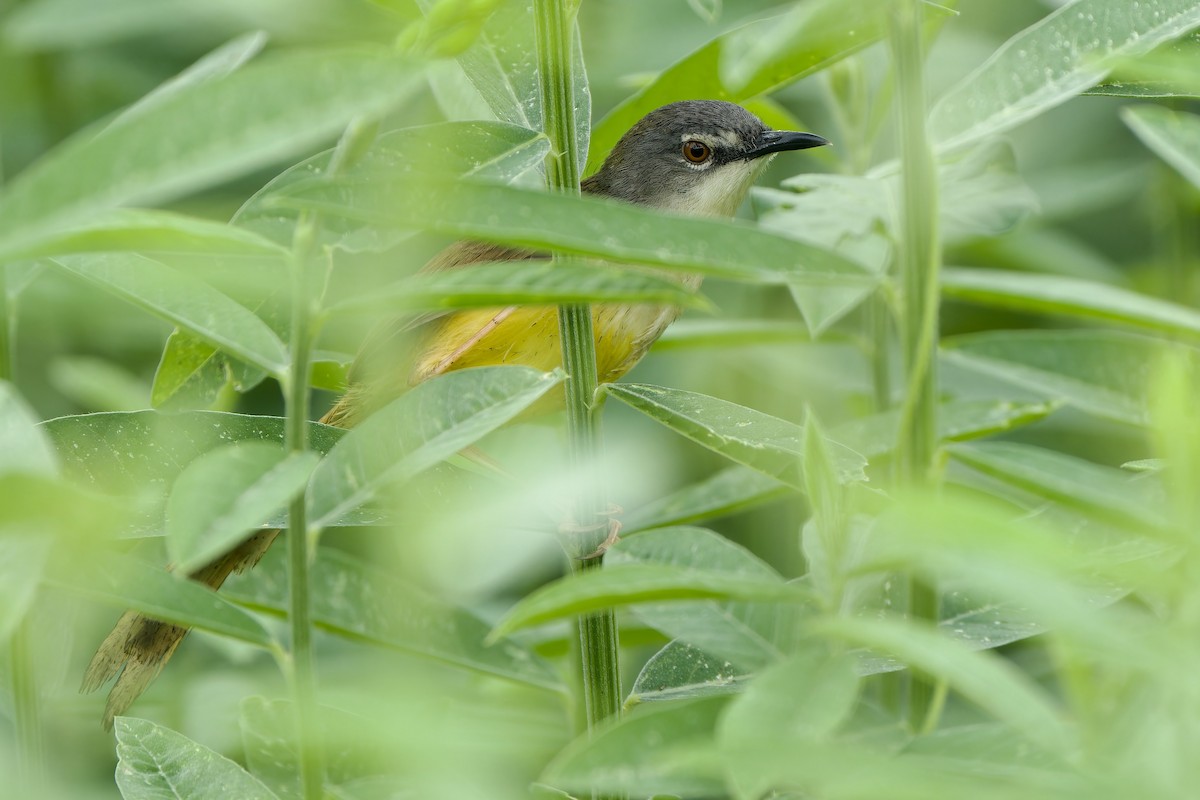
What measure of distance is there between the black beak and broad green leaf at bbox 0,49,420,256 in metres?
2.16

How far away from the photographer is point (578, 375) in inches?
64.1

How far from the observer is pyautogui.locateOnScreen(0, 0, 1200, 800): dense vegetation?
979 millimetres

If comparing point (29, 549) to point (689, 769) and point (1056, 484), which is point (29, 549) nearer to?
point (689, 769)

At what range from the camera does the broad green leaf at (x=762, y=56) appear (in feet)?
3.74

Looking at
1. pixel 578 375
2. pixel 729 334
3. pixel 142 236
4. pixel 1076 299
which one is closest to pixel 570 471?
pixel 578 375

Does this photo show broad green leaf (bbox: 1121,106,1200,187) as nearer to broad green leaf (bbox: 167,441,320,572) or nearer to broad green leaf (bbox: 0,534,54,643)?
broad green leaf (bbox: 167,441,320,572)

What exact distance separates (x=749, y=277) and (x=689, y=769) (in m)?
0.39

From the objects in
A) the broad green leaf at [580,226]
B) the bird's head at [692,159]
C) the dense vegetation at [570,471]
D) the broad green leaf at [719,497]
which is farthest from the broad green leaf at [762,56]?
the bird's head at [692,159]

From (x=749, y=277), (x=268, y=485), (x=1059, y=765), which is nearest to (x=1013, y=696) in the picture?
(x=1059, y=765)

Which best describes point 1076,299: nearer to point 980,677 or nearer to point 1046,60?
point 1046,60

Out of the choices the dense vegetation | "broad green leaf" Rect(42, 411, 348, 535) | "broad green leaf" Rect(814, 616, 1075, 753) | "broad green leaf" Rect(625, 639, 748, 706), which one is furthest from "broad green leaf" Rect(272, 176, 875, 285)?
"broad green leaf" Rect(625, 639, 748, 706)

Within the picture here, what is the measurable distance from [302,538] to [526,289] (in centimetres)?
33

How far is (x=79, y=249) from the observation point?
1.12m

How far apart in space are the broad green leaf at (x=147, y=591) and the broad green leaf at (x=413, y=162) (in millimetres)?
384
